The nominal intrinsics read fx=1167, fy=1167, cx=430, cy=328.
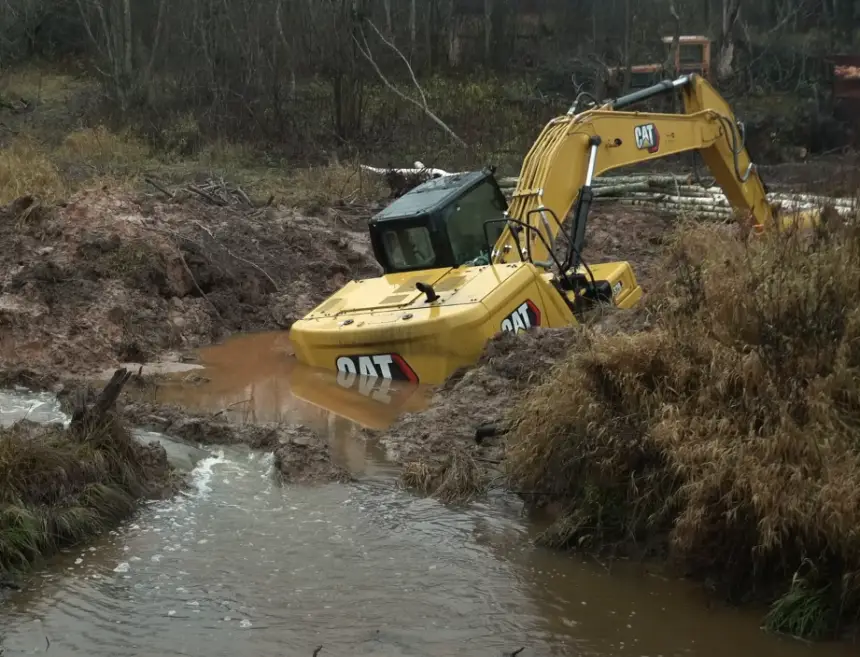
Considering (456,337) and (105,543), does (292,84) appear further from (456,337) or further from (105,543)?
(105,543)

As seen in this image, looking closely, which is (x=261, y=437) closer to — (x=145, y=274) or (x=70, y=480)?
(x=70, y=480)

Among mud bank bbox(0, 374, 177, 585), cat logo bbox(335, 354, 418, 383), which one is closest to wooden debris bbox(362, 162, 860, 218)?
cat logo bbox(335, 354, 418, 383)

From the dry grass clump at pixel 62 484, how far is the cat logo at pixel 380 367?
3.11 metres

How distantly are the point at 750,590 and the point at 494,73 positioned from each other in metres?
25.6

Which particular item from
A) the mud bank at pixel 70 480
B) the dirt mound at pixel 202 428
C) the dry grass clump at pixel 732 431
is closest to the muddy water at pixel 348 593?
the mud bank at pixel 70 480

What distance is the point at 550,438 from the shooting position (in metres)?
7.16

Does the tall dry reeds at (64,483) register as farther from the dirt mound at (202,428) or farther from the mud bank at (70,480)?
the dirt mound at (202,428)

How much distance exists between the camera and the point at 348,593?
6242 millimetres

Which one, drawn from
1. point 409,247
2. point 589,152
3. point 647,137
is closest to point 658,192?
point 647,137

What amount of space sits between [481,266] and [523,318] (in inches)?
31.6


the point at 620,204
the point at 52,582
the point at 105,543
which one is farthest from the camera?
the point at 620,204

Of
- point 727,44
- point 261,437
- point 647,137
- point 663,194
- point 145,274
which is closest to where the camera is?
point 261,437

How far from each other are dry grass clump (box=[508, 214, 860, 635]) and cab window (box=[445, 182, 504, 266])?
3886mm

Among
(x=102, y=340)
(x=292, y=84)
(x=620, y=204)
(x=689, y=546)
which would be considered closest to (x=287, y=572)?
(x=689, y=546)
